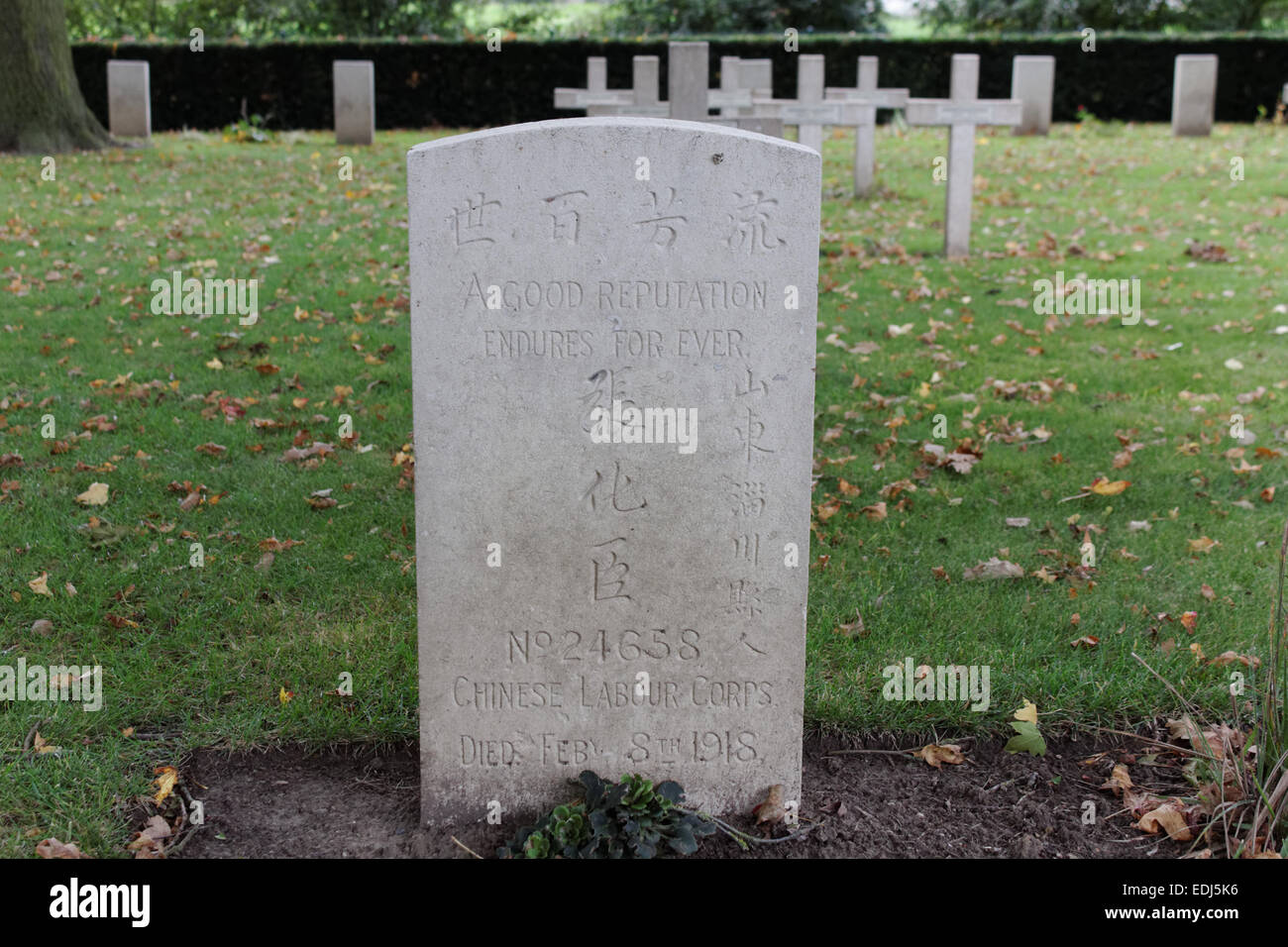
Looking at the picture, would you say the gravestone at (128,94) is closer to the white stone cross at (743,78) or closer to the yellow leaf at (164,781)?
the white stone cross at (743,78)

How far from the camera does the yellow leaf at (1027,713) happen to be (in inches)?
151

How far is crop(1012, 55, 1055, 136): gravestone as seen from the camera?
17.6 m

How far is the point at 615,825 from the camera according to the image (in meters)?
3.26

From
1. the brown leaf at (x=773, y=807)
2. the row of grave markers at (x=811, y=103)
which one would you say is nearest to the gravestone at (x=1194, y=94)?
the row of grave markers at (x=811, y=103)

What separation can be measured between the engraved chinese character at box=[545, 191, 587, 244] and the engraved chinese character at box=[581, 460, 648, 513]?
0.60m

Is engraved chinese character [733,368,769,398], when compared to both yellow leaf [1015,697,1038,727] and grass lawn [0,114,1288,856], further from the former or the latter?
yellow leaf [1015,697,1038,727]

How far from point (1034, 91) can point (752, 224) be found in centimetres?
1627

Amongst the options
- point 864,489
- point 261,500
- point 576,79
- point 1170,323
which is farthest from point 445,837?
point 576,79

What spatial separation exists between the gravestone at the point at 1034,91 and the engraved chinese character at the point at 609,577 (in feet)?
53.0

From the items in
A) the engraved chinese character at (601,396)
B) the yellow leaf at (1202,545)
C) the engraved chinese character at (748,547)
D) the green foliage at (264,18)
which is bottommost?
the yellow leaf at (1202,545)

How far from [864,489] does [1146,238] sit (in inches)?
247

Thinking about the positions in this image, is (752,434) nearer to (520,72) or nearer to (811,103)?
(811,103)

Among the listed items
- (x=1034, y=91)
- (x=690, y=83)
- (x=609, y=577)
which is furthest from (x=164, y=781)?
(x=1034, y=91)

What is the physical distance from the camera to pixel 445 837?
3.41 metres
